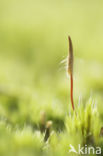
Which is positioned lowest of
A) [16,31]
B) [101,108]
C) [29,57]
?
[101,108]

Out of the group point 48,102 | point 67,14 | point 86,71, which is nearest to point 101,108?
point 48,102

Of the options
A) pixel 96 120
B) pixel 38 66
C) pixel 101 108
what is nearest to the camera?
pixel 96 120

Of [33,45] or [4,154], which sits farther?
[33,45]

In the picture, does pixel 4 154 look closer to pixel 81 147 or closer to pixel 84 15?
pixel 81 147

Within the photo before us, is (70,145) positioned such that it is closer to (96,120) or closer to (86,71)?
(96,120)

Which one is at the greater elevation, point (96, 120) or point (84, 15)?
point (84, 15)

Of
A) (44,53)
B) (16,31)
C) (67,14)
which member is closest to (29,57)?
(44,53)

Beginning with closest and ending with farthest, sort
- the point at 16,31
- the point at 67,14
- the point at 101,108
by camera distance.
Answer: the point at 101,108, the point at 16,31, the point at 67,14
